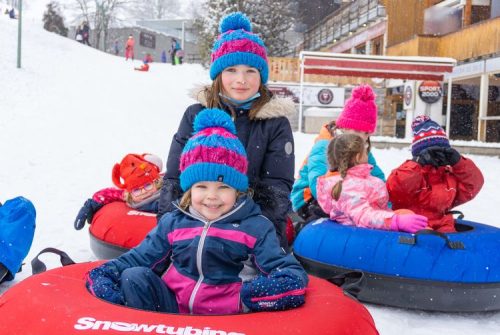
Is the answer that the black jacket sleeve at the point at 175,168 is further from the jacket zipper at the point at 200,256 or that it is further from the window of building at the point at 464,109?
the window of building at the point at 464,109

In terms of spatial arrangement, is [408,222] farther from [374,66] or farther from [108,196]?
[374,66]

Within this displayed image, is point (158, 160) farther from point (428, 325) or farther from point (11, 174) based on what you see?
point (11, 174)

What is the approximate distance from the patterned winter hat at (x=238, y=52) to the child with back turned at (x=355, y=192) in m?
1.03

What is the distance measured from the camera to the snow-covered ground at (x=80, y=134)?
16.9ft

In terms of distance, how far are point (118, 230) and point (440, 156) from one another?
2.46 meters

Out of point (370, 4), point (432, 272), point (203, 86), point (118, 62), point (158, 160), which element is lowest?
point (432, 272)

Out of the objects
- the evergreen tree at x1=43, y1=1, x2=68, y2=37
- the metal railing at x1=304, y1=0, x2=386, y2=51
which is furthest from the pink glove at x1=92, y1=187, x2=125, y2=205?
the evergreen tree at x1=43, y1=1, x2=68, y2=37

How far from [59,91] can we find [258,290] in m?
18.2

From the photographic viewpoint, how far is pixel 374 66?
15.1m

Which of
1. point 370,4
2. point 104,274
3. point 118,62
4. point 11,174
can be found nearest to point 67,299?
point 104,274

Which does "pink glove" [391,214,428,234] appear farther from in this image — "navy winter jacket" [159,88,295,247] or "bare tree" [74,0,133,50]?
"bare tree" [74,0,133,50]

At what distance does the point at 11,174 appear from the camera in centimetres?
916

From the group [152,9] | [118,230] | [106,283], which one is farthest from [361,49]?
[152,9]

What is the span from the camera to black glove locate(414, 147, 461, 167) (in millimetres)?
4176
